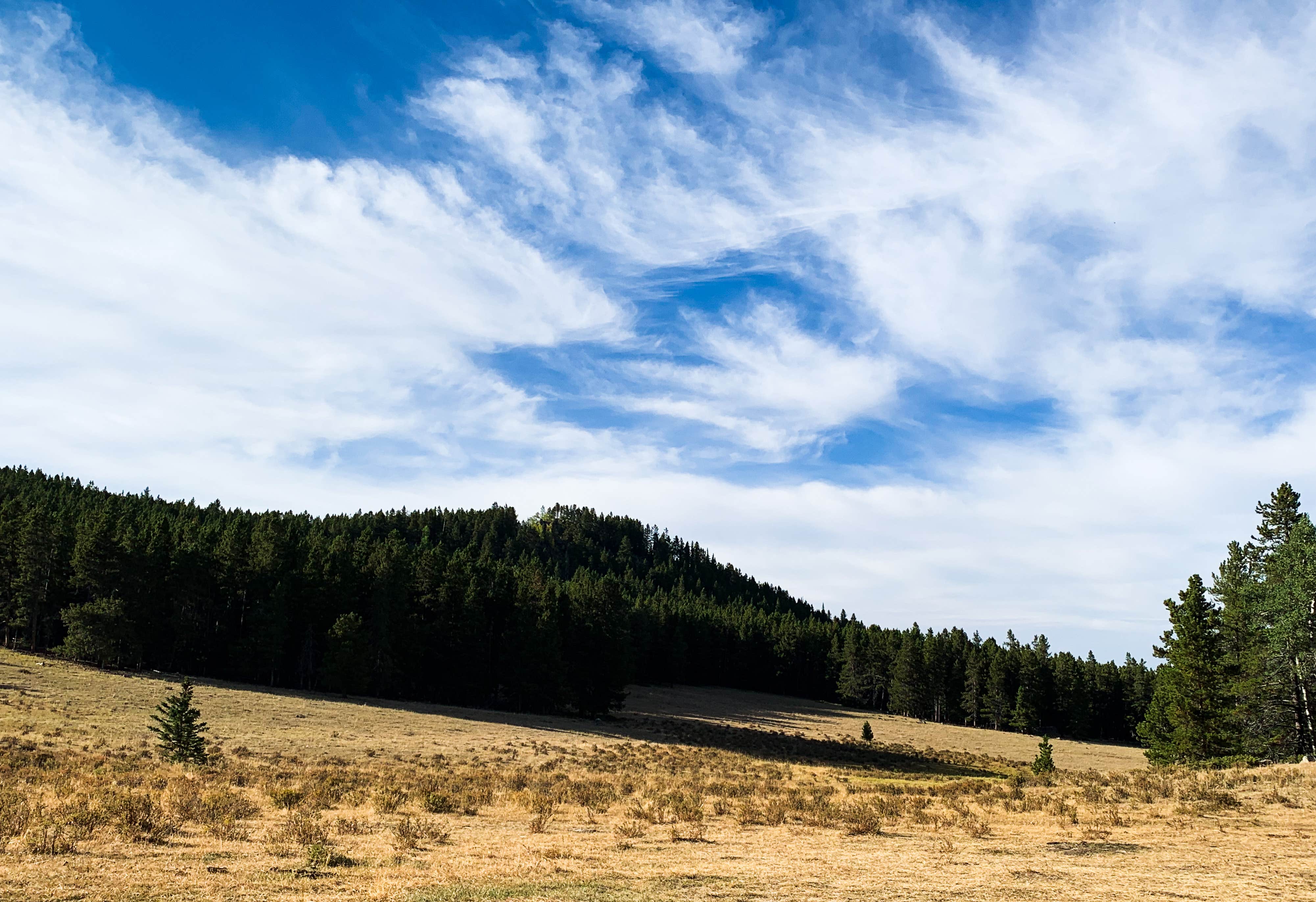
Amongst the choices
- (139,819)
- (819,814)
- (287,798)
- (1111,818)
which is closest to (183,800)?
(287,798)

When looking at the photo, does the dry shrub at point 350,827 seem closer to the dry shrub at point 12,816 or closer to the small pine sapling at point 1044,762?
the dry shrub at point 12,816

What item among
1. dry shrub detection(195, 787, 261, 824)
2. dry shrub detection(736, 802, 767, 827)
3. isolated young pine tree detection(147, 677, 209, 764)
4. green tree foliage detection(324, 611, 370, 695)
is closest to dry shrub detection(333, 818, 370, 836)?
dry shrub detection(195, 787, 261, 824)

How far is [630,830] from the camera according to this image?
19.8 m

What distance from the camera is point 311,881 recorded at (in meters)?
12.6

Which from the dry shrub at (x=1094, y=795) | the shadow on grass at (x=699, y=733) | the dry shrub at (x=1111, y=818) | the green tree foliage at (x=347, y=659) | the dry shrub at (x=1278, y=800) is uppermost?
the dry shrub at (x=1278, y=800)

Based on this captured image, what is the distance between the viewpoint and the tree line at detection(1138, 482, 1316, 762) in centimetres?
3384

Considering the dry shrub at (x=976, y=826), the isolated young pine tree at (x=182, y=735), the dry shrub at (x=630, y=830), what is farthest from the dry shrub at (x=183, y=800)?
the dry shrub at (x=976, y=826)

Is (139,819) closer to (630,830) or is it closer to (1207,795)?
(630,830)

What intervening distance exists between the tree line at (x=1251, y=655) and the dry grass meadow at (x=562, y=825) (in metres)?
7.86

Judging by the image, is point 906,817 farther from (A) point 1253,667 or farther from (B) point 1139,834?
(A) point 1253,667

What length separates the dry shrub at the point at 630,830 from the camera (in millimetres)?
19297

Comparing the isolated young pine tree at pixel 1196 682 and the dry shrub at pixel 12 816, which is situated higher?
the isolated young pine tree at pixel 1196 682

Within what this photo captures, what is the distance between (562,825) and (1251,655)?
123 feet

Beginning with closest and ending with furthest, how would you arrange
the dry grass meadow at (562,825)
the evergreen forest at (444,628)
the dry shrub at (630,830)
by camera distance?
the dry grass meadow at (562,825) → the dry shrub at (630,830) → the evergreen forest at (444,628)
